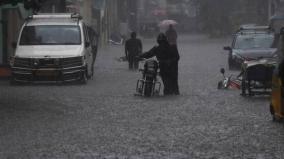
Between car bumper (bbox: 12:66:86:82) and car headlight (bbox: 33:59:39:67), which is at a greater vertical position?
car headlight (bbox: 33:59:39:67)

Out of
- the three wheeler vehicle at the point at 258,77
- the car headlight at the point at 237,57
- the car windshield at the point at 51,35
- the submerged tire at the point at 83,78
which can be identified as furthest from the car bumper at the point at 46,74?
the car headlight at the point at 237,57

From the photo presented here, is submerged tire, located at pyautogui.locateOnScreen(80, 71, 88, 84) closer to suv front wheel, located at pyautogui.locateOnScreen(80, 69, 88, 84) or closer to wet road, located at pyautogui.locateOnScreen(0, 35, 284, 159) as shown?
suv front wheel, located at pyautogui.locateOnScreen(80, 69, 88, 84)

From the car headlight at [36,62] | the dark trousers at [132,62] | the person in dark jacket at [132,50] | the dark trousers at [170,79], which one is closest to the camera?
the dark trousers at [170,79]

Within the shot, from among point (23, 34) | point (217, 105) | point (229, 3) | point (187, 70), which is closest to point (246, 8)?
point (229, 3)

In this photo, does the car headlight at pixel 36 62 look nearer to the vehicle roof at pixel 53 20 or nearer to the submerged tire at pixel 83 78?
the submerged tire at pixel 83 78

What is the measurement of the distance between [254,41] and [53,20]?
38.0 ft

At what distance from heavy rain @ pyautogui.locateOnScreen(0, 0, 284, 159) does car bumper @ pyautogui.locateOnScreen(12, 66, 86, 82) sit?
0.03 metres

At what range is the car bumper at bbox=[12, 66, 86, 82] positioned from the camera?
28.9 metres

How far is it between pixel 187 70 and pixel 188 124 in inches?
845

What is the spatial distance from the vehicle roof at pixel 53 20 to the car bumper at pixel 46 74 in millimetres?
2323

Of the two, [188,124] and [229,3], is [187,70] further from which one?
[229,3]

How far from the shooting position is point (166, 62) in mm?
25688

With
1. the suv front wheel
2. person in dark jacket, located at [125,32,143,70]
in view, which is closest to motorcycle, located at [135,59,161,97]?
the suv front wheel

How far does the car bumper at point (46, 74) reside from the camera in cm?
2888
